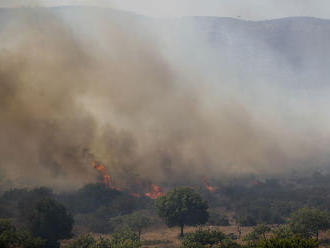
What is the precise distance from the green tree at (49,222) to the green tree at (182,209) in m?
15.4

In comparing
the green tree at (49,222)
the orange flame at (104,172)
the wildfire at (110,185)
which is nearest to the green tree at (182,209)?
the green tree at (49,222)

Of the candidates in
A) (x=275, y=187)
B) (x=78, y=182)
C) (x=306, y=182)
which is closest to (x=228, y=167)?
(x=275, y=187)

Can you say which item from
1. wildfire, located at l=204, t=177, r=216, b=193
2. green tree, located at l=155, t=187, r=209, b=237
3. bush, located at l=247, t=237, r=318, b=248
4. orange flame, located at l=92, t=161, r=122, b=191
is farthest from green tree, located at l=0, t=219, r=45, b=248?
wildfire, located at l=204, t=177, r=216, b=193

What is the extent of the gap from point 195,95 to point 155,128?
86.7ft

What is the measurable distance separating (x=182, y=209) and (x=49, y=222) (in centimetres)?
2064

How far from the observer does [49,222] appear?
1964 inches

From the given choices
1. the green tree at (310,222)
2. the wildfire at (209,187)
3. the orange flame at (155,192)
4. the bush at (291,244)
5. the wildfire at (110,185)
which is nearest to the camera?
the bush at (291,244)

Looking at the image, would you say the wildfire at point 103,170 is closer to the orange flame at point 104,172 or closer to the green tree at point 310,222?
the orange flame at point 104,172

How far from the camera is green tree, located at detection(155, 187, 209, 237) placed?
5500 centimetres

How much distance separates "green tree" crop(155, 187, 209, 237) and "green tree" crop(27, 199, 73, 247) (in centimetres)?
1539

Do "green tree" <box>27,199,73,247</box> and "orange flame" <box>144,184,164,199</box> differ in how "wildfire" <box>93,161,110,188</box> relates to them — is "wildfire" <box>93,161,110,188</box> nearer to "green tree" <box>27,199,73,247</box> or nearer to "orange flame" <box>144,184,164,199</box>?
"orange flame" <box>144,184,164,199</box>

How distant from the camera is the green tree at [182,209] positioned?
55000 mm

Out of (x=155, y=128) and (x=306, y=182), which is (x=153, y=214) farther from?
(x=306, y=182)

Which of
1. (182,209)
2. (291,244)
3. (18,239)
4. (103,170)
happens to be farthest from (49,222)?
(291,244)
